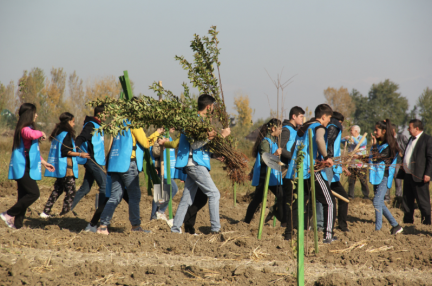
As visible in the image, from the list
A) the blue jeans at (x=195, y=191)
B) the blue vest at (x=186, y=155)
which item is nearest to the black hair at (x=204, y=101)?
the blue vest at (x=186, y=155)

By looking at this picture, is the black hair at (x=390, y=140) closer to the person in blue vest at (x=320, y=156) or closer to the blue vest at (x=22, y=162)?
the person in blue vest at (x=320, y=156)

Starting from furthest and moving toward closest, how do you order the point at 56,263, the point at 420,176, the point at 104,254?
the point at 420,176 < the point at 104,254 < the point at 56,263

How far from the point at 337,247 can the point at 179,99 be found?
2610 mm

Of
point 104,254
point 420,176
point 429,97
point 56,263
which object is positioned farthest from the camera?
point 429,97

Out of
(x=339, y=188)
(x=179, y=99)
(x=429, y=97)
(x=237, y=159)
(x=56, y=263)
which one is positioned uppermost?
(x=429, y=97)

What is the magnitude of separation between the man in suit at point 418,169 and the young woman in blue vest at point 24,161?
593cm

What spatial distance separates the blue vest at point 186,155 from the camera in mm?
4992

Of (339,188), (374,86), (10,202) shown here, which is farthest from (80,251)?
(374,86)

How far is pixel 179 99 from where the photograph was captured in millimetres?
4484

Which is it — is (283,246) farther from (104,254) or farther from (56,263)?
(56,263)

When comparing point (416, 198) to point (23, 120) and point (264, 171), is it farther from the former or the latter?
point (23, 120)

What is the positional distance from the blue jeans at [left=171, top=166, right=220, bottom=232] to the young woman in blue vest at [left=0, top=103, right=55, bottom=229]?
6.68 feet

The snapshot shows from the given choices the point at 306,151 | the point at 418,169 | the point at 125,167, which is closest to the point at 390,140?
the point at 418,169

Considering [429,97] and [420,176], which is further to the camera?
[429,97]
